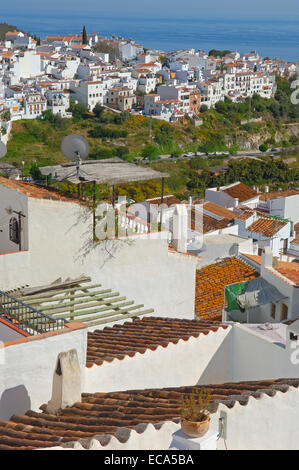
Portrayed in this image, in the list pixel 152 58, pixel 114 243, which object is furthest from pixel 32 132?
pixel 114 243

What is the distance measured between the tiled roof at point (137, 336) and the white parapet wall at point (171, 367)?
0.20 ft

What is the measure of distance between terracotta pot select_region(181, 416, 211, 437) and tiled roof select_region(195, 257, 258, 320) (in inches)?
346

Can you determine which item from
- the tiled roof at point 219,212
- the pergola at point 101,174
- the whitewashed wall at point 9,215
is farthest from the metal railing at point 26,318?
the tiled roof at point 219,212

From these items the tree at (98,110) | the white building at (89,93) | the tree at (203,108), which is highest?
the white building at (89,93)

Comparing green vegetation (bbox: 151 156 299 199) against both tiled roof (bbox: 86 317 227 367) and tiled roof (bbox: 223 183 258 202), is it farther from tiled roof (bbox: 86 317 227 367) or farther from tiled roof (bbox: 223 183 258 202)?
tiled roof (bbox: 86 317 227 367)

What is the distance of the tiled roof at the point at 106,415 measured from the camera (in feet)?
15.3

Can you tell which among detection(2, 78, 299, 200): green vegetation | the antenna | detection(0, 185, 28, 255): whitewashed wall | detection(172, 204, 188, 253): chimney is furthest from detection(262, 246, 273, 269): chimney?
detection(2, 78, 299, 200): green vegetation

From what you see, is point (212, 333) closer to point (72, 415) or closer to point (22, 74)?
point (72, 415)

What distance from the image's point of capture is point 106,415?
5195 millimetres

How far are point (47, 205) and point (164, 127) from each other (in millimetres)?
66556

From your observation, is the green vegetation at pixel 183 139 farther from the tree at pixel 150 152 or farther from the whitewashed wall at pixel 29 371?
the whitewashed wall at pixel 29 371

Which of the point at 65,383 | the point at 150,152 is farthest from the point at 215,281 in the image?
the point at 150,152

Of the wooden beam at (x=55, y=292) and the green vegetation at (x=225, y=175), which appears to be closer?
the wooden beam at (x=55, y=292)

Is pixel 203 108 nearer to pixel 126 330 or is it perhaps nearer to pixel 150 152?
pixel 150 152
